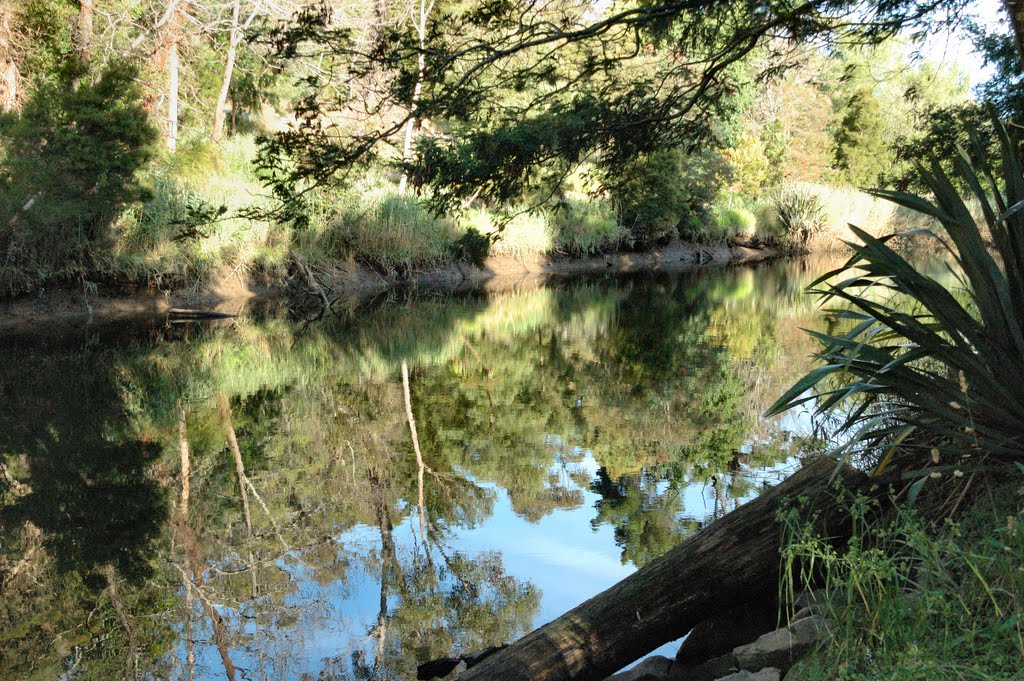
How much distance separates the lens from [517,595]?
4.39 metres

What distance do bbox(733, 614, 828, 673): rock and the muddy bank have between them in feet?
40.6

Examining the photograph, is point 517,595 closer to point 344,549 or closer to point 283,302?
point 344,549

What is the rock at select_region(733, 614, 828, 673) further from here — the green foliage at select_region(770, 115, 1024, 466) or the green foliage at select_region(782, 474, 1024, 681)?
the green foliage at select_region(770, 115, 1024, 466)

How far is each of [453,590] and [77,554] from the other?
2.03m

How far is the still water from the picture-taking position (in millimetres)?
4016

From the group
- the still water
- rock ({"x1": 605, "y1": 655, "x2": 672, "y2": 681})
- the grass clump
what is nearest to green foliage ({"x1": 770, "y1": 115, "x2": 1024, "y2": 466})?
rock ({"x1": 605, "y1": 655, "x2": 672, "y2": 681})

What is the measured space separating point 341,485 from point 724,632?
3.26m

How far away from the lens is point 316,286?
17266mm

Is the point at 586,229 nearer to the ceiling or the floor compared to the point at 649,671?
nearer to the ceiling

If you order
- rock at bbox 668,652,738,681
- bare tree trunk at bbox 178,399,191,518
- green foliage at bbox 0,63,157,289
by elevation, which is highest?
green foliage at bbox 0,63,157,289

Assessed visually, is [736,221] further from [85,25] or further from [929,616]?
[929,616]

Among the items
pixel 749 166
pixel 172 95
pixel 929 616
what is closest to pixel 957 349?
pixel 929 616

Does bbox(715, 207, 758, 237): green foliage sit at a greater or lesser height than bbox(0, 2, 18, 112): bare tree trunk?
lesser

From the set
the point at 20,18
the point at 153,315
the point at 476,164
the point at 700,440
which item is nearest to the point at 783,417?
the point at 700,440
